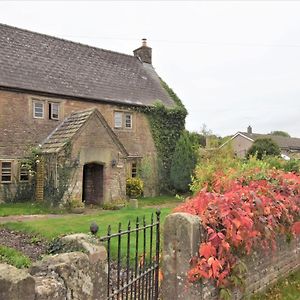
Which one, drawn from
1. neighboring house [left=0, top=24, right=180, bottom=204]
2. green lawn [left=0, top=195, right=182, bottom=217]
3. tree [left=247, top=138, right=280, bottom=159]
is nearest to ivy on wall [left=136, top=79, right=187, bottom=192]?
neighboring house [left=0, top=24, right=180, bottom=204]

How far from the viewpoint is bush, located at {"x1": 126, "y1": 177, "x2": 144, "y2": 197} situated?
22516mm

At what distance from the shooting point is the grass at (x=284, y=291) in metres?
6.27

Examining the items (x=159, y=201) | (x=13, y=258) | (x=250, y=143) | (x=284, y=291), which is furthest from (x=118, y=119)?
(x=250, y=143)

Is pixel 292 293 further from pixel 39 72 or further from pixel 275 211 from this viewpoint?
pixel 39 72

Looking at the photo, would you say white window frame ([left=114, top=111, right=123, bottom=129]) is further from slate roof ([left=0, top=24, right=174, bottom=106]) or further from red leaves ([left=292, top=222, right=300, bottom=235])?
red leaves ([left=292, top=222, right=300, bottom=235])

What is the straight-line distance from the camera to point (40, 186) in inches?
744

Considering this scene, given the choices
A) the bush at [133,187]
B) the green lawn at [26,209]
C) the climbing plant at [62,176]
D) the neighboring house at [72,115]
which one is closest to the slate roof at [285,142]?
the neighboring house at [72,115]

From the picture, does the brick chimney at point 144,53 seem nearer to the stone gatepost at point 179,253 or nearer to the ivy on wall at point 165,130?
the ivy on wall at point 165,130

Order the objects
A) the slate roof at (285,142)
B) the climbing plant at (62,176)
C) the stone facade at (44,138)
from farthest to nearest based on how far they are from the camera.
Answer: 1. the slate roof at (285,142)
2. the stone facade at (44,138)
3. the climbing plant at (62,176)

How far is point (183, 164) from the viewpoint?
24.1 metres

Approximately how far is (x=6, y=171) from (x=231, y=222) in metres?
16.4

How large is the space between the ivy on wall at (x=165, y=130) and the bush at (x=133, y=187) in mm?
2602

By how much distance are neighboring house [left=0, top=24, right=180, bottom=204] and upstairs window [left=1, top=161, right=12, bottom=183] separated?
5 cm

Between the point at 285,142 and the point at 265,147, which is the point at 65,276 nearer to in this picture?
the point at 265,147
